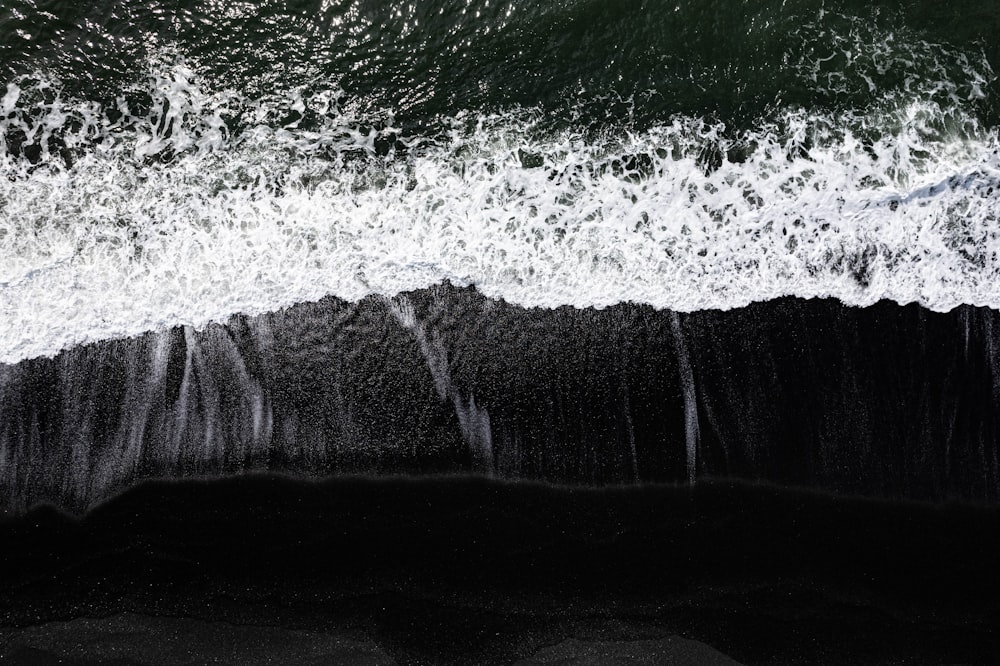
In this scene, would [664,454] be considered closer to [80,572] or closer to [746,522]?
[746,522]

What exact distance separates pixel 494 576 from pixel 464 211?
2.28 meters

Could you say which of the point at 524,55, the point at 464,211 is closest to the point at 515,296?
the point at 464,211

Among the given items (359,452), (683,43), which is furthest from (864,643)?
(683,43)

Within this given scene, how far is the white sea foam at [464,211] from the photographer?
396 cm

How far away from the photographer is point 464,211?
4074 mm

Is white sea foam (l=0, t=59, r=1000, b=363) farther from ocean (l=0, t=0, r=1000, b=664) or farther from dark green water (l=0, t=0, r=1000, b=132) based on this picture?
dark green water (l=0, t=0, r=1000, b=132)

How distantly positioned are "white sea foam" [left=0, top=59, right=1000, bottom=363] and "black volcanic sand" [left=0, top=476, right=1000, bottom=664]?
1.22 meters

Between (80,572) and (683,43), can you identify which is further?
(683,43)

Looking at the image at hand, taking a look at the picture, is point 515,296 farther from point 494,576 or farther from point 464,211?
point 494,576

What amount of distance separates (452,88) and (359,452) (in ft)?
8.04

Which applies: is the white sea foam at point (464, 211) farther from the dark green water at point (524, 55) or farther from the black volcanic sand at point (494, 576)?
the black volcanic sand at point (494, 576)

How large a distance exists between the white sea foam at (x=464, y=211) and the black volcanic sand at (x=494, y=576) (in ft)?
4.00

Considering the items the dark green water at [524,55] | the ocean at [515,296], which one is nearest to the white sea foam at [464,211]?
the ocean at [515,296]

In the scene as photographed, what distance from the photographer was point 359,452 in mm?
3832
